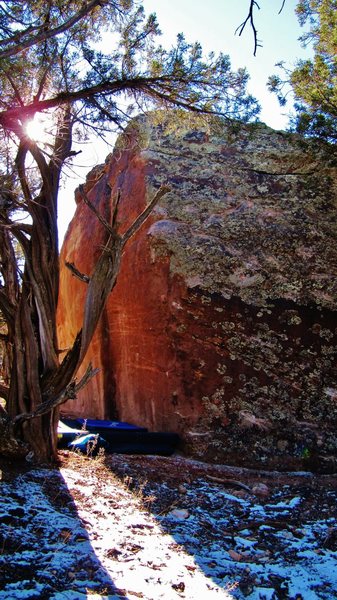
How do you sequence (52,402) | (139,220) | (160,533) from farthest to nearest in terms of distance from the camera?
(139,220) → (52,402) → (160,533)

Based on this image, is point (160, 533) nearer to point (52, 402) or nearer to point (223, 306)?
point (52, 402)

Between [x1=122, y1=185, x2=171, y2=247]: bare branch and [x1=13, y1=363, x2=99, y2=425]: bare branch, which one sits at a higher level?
[x1=122, y1=185, x2=171, y2=247]: bare branch

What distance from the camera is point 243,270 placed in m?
A: 5.90

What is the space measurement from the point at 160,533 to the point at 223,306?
112 inches

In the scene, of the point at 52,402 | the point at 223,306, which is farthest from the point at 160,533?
the point at 223,306

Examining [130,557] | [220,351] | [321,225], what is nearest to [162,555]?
[130,557]

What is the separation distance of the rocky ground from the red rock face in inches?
27.7

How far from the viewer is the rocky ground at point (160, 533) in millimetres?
2512

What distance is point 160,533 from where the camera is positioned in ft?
10.4

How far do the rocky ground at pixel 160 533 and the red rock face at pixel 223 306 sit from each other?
70cm

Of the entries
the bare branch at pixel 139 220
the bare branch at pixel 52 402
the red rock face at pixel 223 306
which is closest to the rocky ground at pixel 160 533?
the bare branch at pixel 52 402

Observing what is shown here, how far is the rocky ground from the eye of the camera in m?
2.51

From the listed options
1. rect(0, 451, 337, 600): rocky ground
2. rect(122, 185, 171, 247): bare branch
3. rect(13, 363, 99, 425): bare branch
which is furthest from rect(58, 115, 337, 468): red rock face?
rect(13, 363, 99, 425): bare branch

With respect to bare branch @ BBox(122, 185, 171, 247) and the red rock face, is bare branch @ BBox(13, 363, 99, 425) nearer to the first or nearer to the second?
bare branch @ BBox(122, 185, 171, 247)
